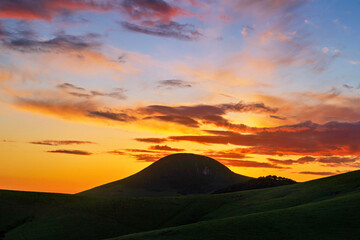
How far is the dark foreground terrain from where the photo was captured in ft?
187

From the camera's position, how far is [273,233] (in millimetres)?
55281

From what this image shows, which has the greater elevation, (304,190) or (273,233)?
(304,190)

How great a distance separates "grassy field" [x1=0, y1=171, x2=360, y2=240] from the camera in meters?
57.1

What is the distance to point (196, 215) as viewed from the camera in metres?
108

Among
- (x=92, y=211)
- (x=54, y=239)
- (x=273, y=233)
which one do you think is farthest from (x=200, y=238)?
(x=92, y=211)

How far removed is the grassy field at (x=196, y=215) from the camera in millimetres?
57094

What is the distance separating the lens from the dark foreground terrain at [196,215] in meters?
57.1

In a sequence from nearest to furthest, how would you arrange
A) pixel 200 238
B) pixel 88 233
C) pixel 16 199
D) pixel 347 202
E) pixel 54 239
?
1. pixel 200 238
2. pixel 347 202
3. pixel 54 239
4. pixel 88 233
5. pixel 16 199

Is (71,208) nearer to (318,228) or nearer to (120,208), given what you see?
(120,208)

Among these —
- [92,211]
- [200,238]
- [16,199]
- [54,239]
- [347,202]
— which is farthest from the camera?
[16,199]

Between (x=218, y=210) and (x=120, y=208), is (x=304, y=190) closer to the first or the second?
(x=218, y=210)

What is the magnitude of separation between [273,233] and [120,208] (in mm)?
70884

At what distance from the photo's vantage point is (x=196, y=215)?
10819cm

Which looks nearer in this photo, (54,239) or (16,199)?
(54,239)
